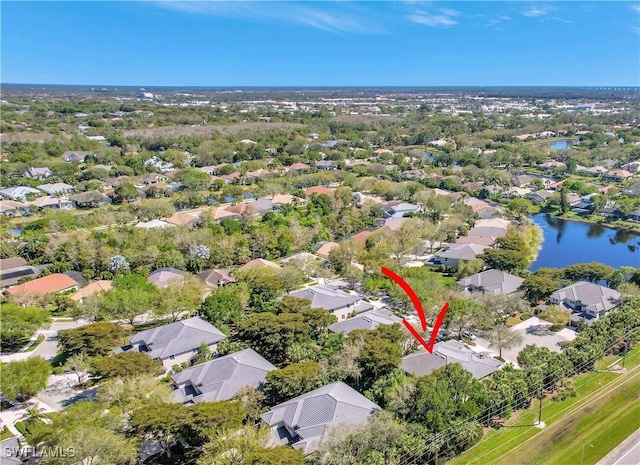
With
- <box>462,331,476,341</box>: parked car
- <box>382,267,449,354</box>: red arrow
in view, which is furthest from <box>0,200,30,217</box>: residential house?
<box>462,331,476,341</box>: parked car

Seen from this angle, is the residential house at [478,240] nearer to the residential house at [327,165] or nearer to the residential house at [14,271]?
the residential house at [14,271]

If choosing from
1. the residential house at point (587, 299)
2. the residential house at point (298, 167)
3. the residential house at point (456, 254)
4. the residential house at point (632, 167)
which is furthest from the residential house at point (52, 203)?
the residential house at point (632, 167)

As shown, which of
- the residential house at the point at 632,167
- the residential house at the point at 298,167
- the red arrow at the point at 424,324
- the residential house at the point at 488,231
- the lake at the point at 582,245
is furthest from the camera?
the residential house at the point at 298,167

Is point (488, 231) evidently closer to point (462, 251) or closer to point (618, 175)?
point (462, 251)

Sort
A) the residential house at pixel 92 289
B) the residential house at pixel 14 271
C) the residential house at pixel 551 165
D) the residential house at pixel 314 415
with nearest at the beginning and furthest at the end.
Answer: the residential house at pixel 314 415 < the residential house at pixel 92 289 < the residential house at pixel 14 271 < the residential house at pixel 551 165

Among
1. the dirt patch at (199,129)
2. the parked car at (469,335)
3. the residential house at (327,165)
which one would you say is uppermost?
the dirt patch at (199,129)

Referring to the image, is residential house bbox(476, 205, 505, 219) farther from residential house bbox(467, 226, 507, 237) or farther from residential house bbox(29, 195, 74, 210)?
residential house bbox(29, 195, 74, 210)

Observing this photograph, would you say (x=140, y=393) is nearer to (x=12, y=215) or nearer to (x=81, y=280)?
(x=81, y=280)
